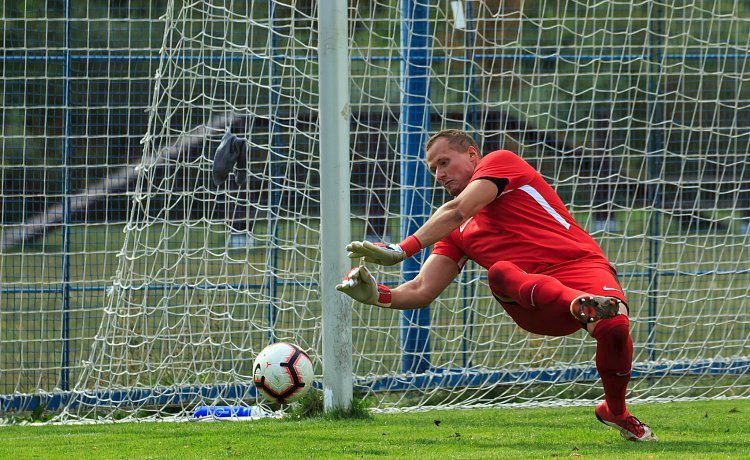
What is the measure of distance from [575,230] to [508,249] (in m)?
0.37

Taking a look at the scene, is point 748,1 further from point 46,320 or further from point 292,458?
point 292,458

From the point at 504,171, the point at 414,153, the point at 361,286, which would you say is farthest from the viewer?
the point at 414,153

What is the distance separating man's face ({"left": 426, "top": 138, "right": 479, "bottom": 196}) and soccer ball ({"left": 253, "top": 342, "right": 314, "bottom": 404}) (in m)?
1.54

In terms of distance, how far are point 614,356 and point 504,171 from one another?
113cm

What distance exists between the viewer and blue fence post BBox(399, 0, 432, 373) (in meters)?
8.37

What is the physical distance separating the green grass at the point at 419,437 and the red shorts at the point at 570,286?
0.60 m

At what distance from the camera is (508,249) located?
18.4ft

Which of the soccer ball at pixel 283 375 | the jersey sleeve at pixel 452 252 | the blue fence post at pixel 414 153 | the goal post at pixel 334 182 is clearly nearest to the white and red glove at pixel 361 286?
the jersey sleeve at pixel 452 252

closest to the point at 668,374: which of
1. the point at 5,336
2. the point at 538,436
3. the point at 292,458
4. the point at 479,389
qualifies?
the point at 479,389

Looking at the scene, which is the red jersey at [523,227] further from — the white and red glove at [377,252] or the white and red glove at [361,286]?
the white and red glove at [377,252]

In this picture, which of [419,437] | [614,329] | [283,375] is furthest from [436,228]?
[283,375]

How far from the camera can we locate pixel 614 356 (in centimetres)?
504

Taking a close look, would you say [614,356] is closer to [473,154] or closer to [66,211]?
[473,154]

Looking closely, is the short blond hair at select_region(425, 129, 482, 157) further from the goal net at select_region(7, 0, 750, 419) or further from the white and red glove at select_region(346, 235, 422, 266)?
the goal net at select_region(7, 0, 750, 419)
